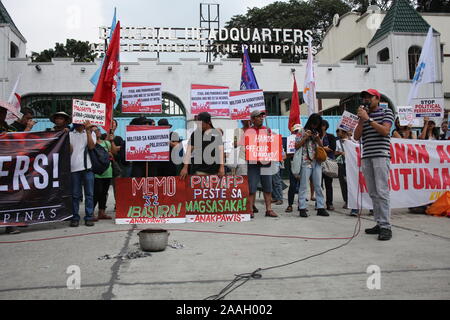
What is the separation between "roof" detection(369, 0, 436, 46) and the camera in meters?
20.4

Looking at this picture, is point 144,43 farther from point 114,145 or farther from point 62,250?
point 62,250

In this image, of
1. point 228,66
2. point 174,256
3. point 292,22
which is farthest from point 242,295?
point 292,22

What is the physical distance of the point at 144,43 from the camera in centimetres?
2164

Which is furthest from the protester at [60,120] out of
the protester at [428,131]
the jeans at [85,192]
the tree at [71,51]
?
the tree at [71,51]

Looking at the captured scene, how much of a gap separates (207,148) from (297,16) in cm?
3822

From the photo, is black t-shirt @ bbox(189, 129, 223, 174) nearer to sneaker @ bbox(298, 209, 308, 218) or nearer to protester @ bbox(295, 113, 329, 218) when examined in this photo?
protester @ bbox(295, 113, 329, 218)

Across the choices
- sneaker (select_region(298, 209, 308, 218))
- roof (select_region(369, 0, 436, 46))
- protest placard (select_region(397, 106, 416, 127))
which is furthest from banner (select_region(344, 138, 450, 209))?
roof (select_region(369, 0, 436, 46))

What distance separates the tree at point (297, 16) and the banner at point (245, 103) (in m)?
33.6

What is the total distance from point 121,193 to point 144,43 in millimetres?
17445

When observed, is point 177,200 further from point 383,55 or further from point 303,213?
point 383,55

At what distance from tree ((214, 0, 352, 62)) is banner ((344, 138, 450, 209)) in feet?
115

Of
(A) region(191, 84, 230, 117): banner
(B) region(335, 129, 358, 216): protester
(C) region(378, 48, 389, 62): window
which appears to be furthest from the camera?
(C) region(378, 48, 389, 62): window

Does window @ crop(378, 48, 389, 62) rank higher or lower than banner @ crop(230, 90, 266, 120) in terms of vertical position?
higher

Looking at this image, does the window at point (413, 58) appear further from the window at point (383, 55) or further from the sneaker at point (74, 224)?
the sneaker at point (74, 224)
